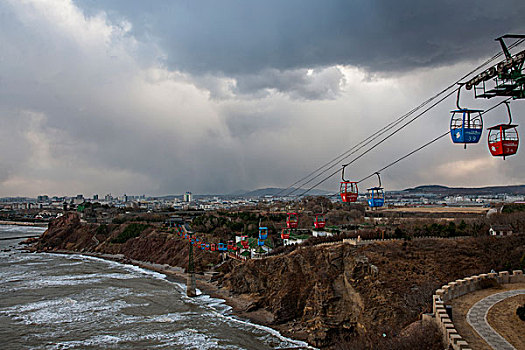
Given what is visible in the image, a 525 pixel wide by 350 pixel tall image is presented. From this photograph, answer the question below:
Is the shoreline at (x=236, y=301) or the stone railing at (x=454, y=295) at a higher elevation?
the stone railing at (x=454, y=295)

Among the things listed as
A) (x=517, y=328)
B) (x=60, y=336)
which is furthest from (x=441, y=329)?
(x=60, y=336)

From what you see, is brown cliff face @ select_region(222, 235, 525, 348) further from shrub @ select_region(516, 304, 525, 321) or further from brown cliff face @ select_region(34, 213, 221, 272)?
brown cliff face @ select_region(34, 213, 221, 272)

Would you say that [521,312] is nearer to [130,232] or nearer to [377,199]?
[377,199]

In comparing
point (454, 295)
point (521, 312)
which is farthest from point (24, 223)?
point (521, 312)

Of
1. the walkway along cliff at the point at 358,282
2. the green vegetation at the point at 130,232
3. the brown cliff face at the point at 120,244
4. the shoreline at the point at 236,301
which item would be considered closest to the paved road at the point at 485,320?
the walkway along cliff at the point at 358,282

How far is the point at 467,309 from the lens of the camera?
15289mm

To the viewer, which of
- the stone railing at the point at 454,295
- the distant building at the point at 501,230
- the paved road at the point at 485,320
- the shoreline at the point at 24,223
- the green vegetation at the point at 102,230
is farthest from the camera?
the shoreline at the point at 24,223

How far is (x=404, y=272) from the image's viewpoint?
101 feet

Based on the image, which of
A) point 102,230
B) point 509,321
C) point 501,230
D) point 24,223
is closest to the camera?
point 509,321

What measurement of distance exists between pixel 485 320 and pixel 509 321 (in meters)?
0.80

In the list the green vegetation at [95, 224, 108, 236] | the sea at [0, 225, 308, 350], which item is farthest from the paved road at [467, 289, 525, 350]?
the green vegetation at [95, 224, 108, 236]

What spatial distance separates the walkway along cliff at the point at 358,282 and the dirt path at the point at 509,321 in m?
8.01

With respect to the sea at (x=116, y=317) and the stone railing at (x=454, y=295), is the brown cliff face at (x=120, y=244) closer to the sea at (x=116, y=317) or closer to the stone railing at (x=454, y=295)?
the sea at (x=116, y=317)

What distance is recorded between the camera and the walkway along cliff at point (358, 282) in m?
28.3
